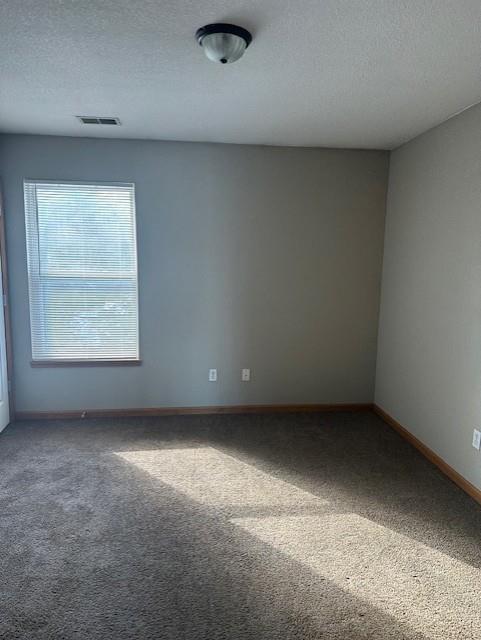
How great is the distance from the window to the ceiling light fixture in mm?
1966

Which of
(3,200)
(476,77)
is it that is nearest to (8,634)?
(3,200)

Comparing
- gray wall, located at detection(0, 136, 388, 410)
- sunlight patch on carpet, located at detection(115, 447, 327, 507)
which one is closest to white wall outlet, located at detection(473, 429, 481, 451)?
sunlight patch on carpet, located at detection(115, 447, 327, 507)

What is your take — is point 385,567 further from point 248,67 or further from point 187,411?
point 248,67

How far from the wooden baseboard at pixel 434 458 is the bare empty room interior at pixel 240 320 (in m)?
0.02

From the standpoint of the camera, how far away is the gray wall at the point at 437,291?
2.76 metres

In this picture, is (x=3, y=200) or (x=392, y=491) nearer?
(x=392, y=491)

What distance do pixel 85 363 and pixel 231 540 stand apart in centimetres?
229

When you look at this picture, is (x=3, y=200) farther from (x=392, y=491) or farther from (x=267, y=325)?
(x=392, y=491)

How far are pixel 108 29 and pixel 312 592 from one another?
2.74 meters

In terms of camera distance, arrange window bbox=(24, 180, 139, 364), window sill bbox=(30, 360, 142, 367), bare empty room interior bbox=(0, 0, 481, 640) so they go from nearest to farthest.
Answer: bare empty room interior bbox=(0, 0, 481, 640), window bbox=(24, 180, 139, 364), window sill bbox=(30, 360, 142, 367)

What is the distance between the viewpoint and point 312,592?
1.88 m

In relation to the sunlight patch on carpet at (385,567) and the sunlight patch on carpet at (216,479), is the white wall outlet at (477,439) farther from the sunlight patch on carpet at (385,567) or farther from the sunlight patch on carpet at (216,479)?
the sunlight patch on carpet at (216,479)

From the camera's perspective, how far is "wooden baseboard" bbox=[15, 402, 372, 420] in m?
3.86

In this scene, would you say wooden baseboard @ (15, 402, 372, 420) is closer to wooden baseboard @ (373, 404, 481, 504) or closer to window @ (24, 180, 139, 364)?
wooden baseboard @ (373, 404, 481, 504)
